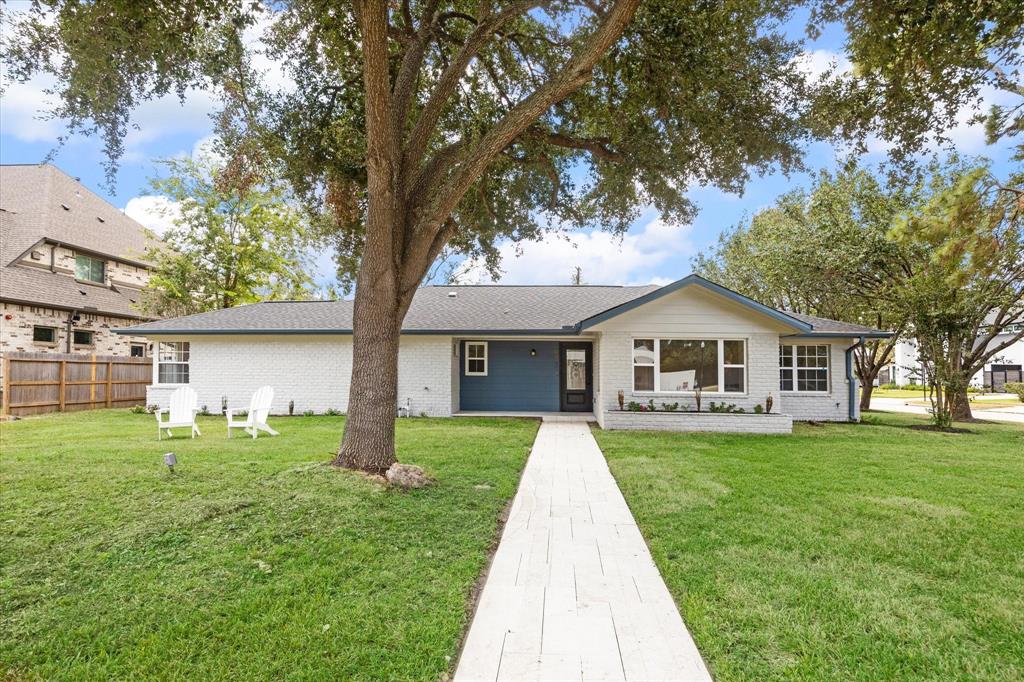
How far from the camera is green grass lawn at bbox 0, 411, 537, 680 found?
9.02ft

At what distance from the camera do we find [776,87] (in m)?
7.39

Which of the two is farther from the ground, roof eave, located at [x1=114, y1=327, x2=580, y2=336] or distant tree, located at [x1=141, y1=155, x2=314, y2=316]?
distant tree, located at [x1=141, y1=155, x2=314, y2=316]

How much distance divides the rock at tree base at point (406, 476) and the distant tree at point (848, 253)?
13.7 m

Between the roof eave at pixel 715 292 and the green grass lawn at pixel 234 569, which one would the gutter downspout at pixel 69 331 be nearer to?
the green grass lawn at pixel 234 569

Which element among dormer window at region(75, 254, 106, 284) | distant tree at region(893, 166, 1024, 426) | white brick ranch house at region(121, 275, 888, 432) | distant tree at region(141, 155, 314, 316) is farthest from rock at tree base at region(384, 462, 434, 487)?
dormer window at region(75, 254, 106, 284)

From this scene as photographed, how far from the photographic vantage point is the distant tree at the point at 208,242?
22297 mm

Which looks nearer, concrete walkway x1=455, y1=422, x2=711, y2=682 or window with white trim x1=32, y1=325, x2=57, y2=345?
concrete walkway x1=455, y1=422, x2=711, y2=682

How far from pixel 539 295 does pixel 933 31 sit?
13223 mm

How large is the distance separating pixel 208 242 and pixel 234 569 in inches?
925

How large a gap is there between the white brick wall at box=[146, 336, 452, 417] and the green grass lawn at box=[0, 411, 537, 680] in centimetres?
770

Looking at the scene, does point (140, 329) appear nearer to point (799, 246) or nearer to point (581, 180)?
point (581, 180)

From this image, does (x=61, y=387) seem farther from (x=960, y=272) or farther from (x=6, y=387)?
(x=960, y=272)

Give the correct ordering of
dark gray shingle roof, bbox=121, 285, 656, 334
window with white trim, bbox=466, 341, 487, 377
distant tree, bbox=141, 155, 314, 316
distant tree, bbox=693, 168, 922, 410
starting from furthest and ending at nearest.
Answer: distant tree, bbox=141, 155, 314, 316
distant tree, bbox=693, 168, 922, 410
window with white trim, bbox=466, 341, 487, 377
dark gray shingle roof, bbox=121, 285, 656, 334

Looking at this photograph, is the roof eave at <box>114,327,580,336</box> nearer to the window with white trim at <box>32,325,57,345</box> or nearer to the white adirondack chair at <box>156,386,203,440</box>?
the white adirondack chair at <box>156,386,203,440</box>
